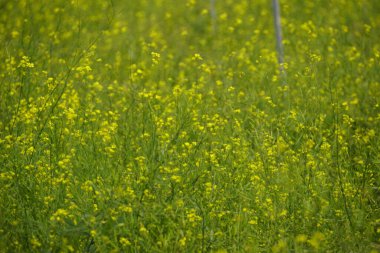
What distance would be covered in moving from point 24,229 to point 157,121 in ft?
4.34

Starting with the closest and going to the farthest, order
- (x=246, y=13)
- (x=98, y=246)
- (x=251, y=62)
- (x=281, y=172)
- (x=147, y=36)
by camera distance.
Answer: (x=98, y=246) < (x=281, y=172) < (x=251, y=62) < (x=147, y=36) < (x=246, y=13)

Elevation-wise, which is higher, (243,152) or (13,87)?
(13,87)

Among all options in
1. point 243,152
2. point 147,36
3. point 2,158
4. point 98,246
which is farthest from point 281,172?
point 147,36

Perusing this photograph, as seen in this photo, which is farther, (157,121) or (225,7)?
(225,7)

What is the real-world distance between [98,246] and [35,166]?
1.07 m

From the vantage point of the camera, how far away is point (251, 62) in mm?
6516

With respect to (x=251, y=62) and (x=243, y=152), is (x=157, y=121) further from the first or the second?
(x=251, y=62)

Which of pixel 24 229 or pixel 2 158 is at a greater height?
pixel 2 158

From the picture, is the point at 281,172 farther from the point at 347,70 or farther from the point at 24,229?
the point at 347,70

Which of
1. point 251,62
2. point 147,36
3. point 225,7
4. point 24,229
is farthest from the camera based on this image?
point 225,7

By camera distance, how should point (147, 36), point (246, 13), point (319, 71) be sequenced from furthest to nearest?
point (246, 13) < point (147, 36) < point (319, 71)

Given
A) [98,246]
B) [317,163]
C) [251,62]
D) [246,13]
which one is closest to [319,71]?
[251,62]

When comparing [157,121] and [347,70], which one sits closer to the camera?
[157,121]

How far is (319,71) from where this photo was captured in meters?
6.11
